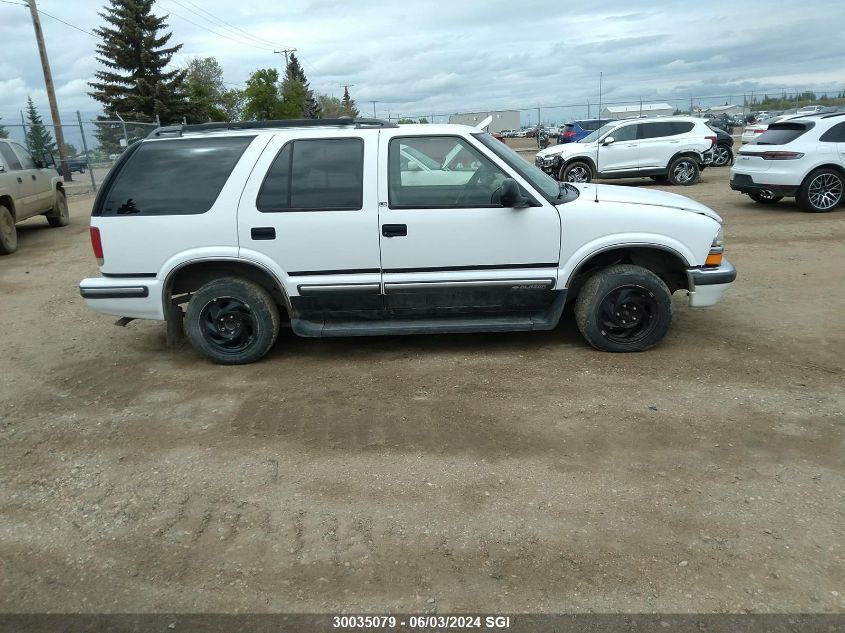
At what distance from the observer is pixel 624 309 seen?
5.27 metres

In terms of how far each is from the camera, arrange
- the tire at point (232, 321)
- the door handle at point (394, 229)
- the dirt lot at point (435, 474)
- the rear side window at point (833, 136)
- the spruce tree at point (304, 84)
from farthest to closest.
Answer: the spruce tree at point (304, 84)
the rear side window at point (833, 136)
the tire at point (232, 321)
the door handle at point (394, 229)
the dirt lot at point (435, 474)

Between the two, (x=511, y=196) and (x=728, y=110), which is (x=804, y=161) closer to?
(x=511, y=196)

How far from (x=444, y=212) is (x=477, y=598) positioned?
9.87 feet

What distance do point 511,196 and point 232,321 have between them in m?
2.43

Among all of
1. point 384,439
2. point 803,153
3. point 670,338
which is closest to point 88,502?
point 384,439

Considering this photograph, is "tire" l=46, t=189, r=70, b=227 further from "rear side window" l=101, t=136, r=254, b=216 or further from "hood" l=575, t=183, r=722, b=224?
"hood" l=575, t=183, r=722, b=224

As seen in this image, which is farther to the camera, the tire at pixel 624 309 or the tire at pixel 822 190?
the tire at pixel 822 190

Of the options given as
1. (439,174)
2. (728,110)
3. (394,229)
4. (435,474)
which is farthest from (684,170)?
(728,110)

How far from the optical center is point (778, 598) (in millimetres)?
2639

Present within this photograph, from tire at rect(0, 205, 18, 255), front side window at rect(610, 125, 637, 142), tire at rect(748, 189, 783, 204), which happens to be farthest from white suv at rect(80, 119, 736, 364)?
front side window at rect(610, 125, 637, 142)

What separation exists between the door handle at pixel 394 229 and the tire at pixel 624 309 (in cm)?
152

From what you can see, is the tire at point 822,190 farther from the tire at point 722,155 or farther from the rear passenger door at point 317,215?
the tire at point 722,155

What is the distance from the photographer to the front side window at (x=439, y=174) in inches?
199

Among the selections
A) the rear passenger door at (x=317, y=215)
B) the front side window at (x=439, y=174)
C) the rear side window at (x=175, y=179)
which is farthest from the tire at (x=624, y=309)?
the rear side window at (x=175, y=179)
